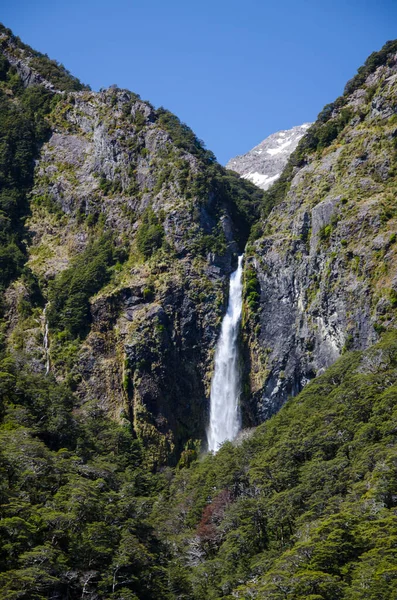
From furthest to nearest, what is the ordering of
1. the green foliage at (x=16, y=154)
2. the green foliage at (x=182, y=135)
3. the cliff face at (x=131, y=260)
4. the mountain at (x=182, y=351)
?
the green foliage at (x=182, y=135), the green foliage at (x=16, y=154), the cliff face at (x=131, y=260), the mountain at (x=182, y=351)

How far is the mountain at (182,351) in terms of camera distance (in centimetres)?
4991

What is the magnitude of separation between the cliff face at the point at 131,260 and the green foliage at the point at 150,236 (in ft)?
0.71

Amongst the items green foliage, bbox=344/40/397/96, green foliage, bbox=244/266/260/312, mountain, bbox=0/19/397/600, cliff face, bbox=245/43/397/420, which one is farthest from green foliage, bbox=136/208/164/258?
green foliage, bbox=344/40/397/96

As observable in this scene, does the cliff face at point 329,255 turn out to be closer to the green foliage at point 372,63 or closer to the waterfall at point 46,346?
the green foliage at point 372,63

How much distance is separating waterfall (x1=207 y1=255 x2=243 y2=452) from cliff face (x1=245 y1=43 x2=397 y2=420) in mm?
2882

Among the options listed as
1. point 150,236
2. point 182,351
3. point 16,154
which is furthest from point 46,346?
point 16,154

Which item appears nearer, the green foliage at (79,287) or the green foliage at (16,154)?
→ the green foliage at (79,287)

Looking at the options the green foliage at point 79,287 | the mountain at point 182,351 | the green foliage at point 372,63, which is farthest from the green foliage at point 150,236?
the green foliage at point 372,63

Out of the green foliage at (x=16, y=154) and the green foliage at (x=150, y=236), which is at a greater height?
the green foliage at (x=16, y=154)

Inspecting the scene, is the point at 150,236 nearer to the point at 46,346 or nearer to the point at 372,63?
the point at 46,346

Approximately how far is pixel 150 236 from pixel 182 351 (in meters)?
20.3

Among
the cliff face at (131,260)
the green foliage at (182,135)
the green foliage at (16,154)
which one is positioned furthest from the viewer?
the green foliage at (182,135)

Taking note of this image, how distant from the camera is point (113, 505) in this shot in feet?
190

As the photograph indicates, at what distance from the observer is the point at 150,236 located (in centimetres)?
10738
